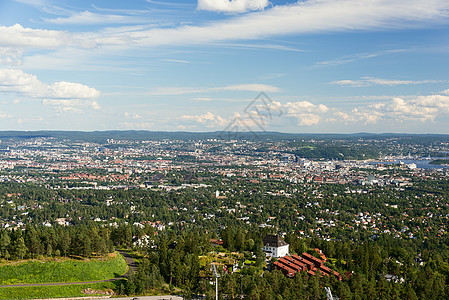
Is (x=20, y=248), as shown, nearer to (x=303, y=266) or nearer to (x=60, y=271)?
(x=60, y=271)

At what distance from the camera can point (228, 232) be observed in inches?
2120

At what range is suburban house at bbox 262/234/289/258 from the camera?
164ft

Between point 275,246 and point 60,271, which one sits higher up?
point 275,246

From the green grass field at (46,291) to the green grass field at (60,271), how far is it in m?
1.47

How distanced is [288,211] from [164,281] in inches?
2316

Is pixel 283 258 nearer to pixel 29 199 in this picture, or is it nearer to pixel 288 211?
pixel 288 211

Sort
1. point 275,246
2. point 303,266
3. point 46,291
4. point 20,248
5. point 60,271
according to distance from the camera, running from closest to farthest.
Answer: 1. point 46,291
2. point 60,271
3. point 20,248
4. point 303,266
5. point 275,246

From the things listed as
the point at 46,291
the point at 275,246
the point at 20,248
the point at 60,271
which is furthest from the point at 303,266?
the point at 20,248

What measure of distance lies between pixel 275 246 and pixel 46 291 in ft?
80.8

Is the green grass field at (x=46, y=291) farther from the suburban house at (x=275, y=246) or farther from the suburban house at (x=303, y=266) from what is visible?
the suburban house at (x=275, y=246)

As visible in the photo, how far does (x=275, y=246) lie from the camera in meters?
50.1

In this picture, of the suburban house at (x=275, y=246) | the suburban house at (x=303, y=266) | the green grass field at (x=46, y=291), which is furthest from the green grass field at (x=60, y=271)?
the suburban house at (x=275, y=246)

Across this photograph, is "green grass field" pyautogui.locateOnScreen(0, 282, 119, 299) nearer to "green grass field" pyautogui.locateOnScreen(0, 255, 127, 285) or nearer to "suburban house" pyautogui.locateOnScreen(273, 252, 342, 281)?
"green grass field" pyautogui.locateOnScreen(0, 255, 127, 285)

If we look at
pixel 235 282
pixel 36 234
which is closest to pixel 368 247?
pixel 235 282
